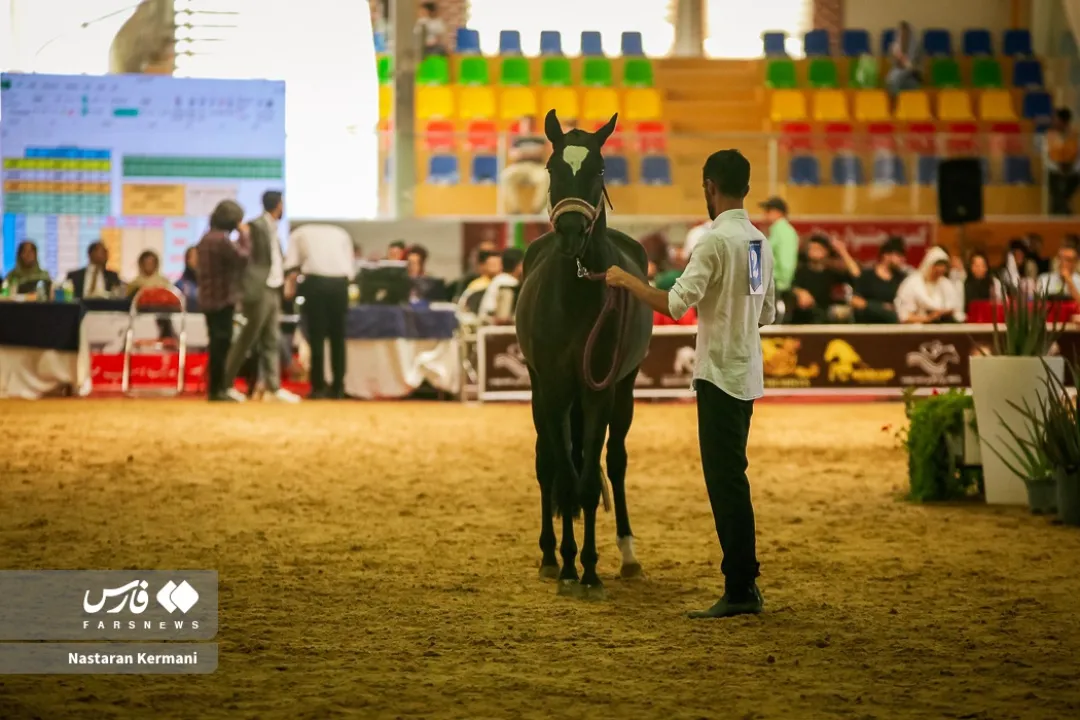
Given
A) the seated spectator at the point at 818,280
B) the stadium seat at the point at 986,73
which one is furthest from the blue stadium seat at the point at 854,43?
the seated spectator at the point at 818,280

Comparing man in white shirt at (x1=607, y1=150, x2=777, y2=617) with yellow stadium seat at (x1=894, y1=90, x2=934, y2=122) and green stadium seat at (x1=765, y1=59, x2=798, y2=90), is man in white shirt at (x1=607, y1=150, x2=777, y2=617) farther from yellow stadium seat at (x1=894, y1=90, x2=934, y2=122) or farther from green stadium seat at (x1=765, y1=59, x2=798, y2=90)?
green stadium seat at (x1=765, y1=59, x2=798, y2=90)

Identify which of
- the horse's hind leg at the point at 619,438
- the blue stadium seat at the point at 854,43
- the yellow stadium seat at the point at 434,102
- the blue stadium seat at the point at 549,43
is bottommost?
the horse's hind leg at the point at 619,438

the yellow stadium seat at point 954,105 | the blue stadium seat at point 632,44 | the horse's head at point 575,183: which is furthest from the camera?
the blue stadium seat at point 632,44

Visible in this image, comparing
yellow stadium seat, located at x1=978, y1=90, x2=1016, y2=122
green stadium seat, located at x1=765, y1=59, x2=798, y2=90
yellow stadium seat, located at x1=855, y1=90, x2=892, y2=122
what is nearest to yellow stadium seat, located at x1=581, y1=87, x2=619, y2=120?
green stadium seat, located at x1=765, y1=59, x2=798, y2=90

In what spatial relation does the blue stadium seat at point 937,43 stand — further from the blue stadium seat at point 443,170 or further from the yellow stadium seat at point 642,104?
the blue stadium seat at point 443,170

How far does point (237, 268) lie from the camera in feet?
57.0

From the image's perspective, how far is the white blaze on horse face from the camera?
21.3ft

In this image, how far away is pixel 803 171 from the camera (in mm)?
22031

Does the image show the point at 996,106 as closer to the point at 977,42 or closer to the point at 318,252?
the point at 977,42

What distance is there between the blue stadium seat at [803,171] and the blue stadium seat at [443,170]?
4971 mm

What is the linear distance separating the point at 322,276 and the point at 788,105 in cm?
1094

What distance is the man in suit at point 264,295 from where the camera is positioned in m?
17.3

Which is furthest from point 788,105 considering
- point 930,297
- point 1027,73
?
point 930,297

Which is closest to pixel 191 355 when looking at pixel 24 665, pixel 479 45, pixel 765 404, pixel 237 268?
pixel 237 268
